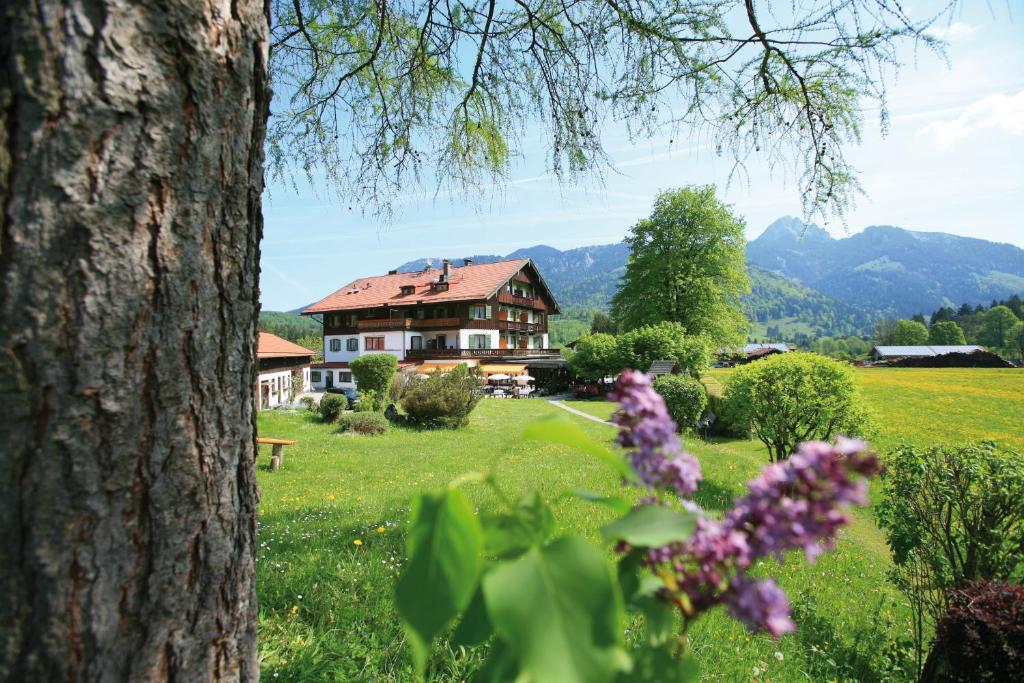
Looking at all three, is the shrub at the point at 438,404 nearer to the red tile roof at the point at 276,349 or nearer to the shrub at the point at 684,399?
the shrub at the point at 684,399

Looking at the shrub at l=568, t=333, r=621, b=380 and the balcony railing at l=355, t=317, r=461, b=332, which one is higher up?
the balcony railing at l=355, t=317, r=461, b=332

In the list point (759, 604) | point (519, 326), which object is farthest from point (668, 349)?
point (759, 604)

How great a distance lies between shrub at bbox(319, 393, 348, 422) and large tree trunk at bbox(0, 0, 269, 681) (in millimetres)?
19567

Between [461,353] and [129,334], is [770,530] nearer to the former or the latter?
[129,334]

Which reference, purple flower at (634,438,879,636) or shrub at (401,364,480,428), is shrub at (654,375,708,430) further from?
purple flower at (634,438,879,636)

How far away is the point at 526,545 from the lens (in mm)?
653

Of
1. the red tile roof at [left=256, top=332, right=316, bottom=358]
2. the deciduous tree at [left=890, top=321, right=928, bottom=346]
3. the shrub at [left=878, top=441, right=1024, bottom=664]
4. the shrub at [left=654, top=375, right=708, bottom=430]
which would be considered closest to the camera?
the shrub at [left=878, top=441, right=1024, bottom=664]

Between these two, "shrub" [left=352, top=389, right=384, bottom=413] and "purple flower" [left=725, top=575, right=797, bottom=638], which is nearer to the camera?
"purple flower" [left=725, top=575, right=797, bottom=638]

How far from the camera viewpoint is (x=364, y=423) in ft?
53.8

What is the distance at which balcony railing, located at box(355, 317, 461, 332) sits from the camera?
132ft

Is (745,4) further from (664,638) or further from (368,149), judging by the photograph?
(664,638)

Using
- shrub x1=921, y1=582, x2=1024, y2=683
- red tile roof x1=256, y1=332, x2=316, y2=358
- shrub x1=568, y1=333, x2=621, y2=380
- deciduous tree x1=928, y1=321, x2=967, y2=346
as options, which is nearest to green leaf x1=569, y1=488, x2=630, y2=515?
shrub x1=921, y1=582, x2=1024, y2=683

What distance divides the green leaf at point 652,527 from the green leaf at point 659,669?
167 mm

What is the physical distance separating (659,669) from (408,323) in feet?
137
